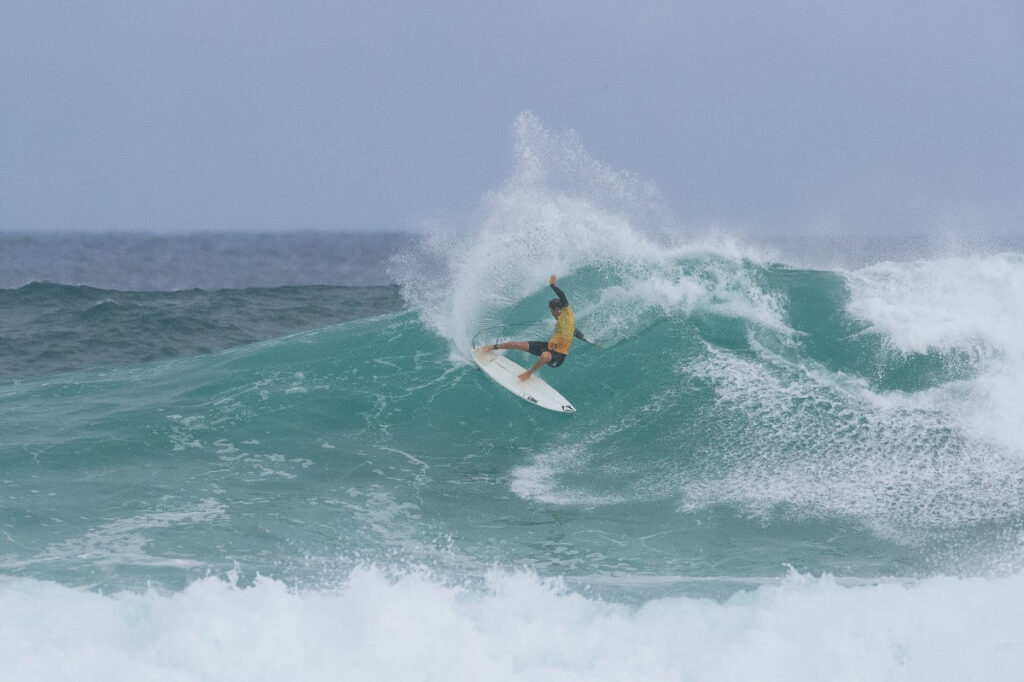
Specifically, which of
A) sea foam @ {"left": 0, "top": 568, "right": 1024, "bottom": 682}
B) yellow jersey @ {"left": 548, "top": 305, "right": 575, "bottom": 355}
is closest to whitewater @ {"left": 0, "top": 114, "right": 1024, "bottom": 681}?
sea foam @ {"left": 0, "top": 568, "right": 1024, "bottom": 682}

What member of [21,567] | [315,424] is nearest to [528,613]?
[21,567]

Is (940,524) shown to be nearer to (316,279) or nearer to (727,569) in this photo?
(727,569)

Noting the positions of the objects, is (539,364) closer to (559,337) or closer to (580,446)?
(559,337)

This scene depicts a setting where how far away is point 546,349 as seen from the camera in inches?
480

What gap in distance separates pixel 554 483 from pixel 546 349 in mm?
2456

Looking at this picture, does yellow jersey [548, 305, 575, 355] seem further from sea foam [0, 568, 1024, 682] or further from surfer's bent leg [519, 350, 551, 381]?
sea foam [0, 568, 1024, 682]

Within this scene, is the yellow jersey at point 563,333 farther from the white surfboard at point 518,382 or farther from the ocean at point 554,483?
the ocean at point 554,483

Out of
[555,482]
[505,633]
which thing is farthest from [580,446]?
[505,633]

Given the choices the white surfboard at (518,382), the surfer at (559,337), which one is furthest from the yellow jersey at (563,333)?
the white surfboard at (518,382)

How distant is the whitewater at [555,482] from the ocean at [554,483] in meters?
0.04

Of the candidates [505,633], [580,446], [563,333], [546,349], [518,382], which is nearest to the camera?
[505,633]

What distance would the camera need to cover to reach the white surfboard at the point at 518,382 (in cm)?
1198

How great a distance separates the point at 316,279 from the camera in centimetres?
3994

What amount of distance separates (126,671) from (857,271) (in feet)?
43.8
